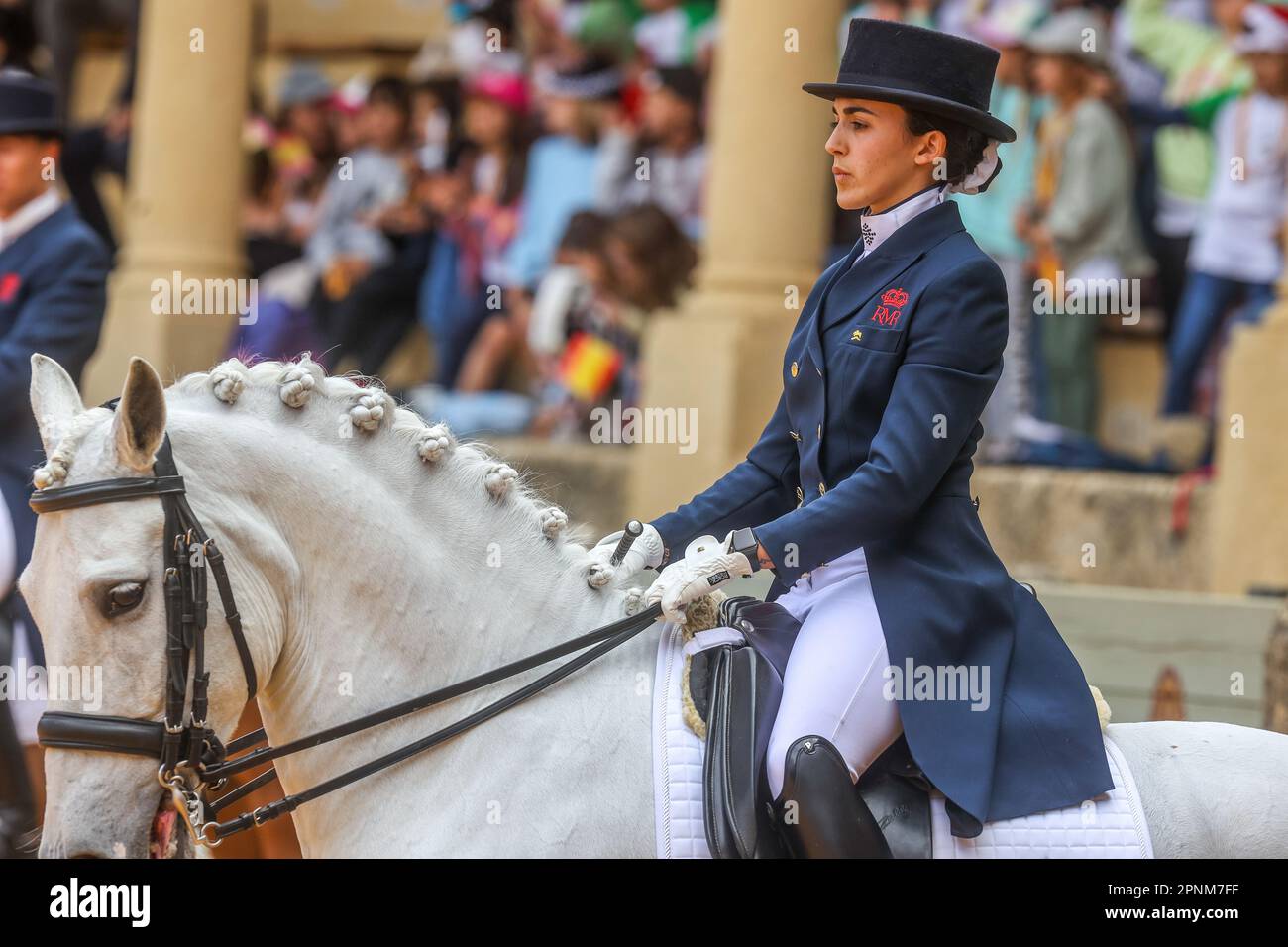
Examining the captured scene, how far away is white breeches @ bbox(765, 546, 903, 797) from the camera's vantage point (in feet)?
11.0

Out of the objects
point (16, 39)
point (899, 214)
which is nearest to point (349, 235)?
point (16, 39)

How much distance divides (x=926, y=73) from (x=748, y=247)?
602 centimetres

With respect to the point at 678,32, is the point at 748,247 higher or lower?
lower

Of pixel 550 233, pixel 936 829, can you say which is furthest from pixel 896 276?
pixel 550 233

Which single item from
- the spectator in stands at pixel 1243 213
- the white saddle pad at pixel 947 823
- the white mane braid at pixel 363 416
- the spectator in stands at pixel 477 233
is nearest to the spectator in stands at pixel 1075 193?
the spectator in stands at pixel 1243 213

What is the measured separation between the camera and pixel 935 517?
11.6 feet

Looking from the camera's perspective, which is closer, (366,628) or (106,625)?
(106,625)

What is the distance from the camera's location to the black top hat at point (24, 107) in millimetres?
6234

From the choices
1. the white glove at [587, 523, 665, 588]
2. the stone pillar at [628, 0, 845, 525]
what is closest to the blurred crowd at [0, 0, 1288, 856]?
the stone pillar at [628, 0, 845, 525]

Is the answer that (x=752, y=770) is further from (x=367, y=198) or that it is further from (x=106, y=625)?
(x=367, y=198)

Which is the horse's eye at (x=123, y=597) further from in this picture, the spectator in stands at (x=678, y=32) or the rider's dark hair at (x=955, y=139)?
the spectator in stands at (x=678, y=32)

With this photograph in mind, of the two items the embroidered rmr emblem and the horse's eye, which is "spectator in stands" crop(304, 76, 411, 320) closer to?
the embroidered rmr emblem

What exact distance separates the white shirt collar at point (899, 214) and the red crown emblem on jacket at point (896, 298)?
15cm

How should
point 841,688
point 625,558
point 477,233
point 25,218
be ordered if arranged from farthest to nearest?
point 477,233
point 25,218
point 625,558
point 841,688
